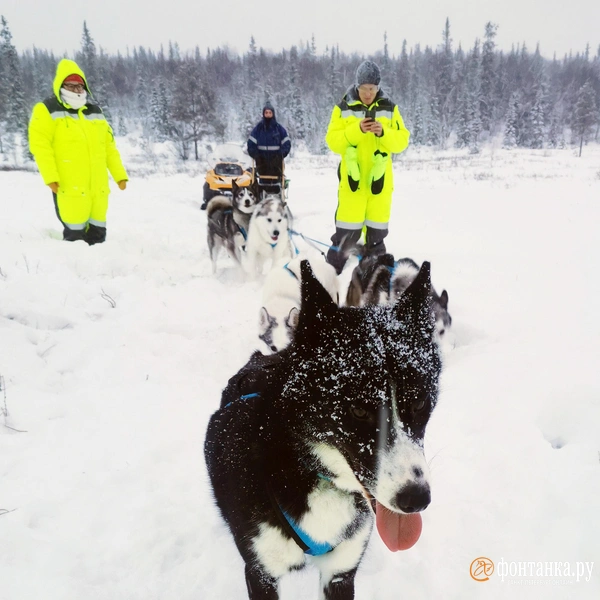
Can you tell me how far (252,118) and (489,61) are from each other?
1226 inches

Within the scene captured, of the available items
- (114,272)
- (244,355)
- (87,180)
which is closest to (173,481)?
(244,355)

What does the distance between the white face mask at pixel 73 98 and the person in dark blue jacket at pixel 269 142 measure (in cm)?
391

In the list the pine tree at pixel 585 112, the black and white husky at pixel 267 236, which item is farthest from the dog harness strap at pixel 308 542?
the pine tree at pixel 585 112

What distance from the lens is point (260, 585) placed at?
4.39 ft

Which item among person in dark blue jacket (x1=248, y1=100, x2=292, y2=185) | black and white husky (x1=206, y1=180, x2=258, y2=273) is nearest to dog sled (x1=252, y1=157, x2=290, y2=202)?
person in dark blue jacket (x1=248, y1=100, x2=292, y2=185)

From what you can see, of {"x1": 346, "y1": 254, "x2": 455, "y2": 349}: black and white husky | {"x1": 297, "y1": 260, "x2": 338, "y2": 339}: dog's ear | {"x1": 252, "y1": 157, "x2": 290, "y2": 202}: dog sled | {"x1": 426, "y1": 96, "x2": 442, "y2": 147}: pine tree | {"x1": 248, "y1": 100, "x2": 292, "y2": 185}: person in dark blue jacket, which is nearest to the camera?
{"x1": 297, "y1": 260, "x2": 338, "y2": 339}: dog's ear

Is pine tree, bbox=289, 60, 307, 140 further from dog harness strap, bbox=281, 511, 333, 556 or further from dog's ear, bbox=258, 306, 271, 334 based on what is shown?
dog harness strap, bbox=281, 511, 333, 556

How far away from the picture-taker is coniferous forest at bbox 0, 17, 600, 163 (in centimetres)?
3347

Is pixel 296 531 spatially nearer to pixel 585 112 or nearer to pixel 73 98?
pixel 73 98

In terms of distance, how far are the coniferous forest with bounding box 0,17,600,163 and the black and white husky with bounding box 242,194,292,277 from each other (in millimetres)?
29519

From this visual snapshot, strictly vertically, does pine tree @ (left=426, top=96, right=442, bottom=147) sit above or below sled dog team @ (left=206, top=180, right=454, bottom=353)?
above

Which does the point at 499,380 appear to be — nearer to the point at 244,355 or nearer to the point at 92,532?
the point at 244,355

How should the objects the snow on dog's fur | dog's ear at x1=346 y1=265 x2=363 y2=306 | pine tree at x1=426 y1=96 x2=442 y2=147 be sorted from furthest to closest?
pine tree at x1=426 y1=96 x2=442 y2=147 < dog's ear at x1=346 y1=265 x2=363 y2=306 < the snow on dog's fur

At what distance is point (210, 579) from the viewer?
1.59 metres
